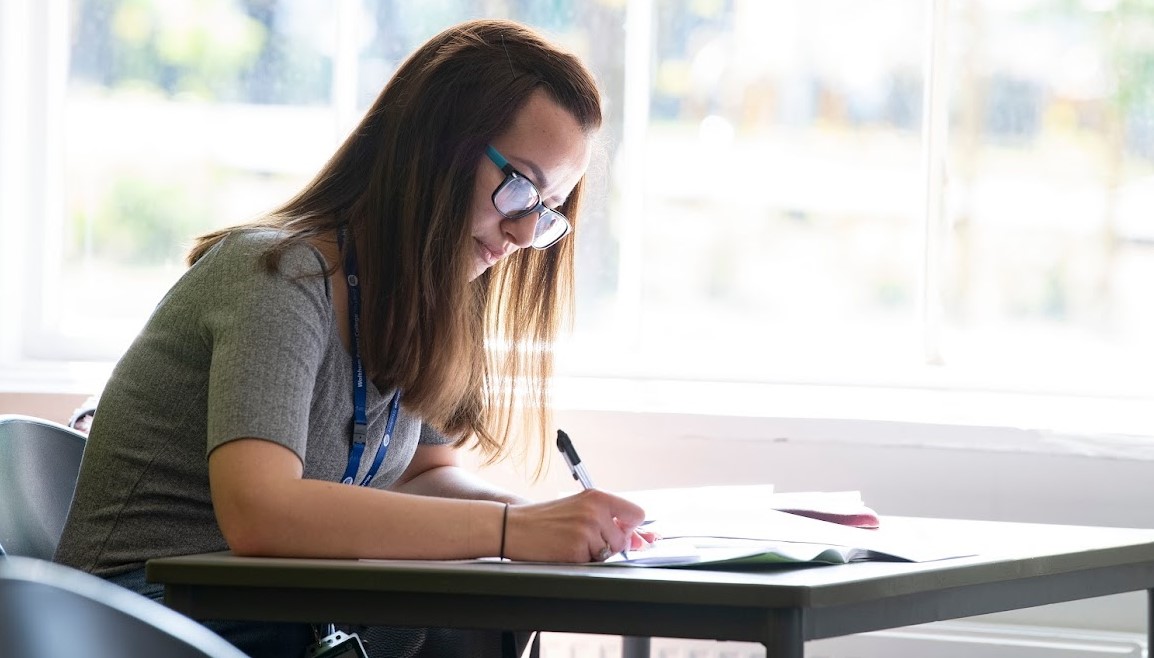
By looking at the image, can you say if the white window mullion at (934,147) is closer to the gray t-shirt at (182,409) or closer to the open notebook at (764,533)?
the open notebook at (764,533)

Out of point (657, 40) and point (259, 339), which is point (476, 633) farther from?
point (657, 40)

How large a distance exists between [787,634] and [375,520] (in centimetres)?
42

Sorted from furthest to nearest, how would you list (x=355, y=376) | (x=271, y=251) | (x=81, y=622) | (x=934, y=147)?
(x=934, y=147), (x=355, y=376), (x=271, y=251), (x=81, y=622)

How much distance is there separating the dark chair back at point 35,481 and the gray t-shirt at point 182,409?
12 centimetres

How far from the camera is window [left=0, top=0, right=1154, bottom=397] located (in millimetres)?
2771

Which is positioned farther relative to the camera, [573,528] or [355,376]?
[355,376]

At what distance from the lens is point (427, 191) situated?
4.93 ft

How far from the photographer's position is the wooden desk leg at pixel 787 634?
1.10 meters

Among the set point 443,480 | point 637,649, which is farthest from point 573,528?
point 637,649

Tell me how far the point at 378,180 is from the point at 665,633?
0.69 m

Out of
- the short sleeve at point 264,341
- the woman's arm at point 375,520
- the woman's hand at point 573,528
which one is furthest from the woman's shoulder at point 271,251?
the woman's hand at point 573,528

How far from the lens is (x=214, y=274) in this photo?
4.56 feet

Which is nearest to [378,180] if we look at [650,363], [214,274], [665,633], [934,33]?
[214,274]

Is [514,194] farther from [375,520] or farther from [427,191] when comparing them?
[375,520]
